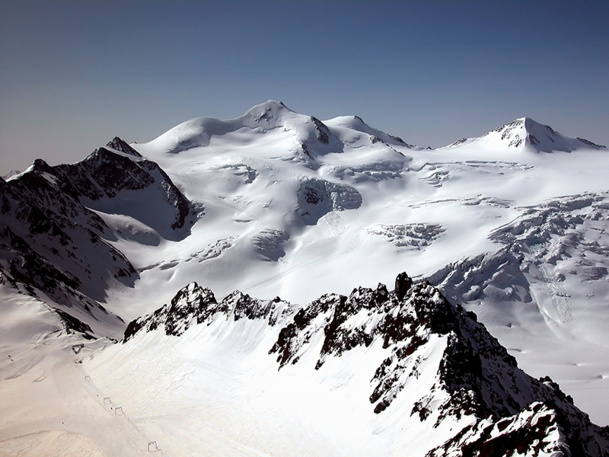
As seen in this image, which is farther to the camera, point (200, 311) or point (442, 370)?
point (200, 311)

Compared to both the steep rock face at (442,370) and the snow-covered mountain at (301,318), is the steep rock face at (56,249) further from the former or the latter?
the steep rock face at (442,370)

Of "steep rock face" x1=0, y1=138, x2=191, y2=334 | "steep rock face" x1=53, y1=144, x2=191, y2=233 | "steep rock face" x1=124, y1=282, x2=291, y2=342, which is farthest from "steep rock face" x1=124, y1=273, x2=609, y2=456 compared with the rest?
"steep rock face" x1=53, y1=144, x2=191, y2=233

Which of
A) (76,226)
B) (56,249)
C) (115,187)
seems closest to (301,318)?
(56,249)

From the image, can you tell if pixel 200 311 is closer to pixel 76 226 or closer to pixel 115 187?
pixel 76 226

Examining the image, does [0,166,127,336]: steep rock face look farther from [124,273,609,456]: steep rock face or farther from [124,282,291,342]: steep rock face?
[124,273,609,456]: steep rock face

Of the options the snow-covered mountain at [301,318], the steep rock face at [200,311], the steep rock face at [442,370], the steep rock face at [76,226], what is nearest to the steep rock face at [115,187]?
the steep rock face at [76,226]

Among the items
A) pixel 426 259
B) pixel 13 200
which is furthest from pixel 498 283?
pixel 13 200
